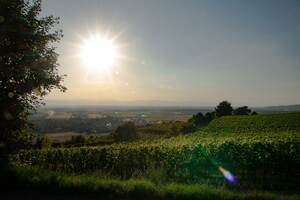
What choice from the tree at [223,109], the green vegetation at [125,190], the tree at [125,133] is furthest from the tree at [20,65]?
the tree at [223,109]

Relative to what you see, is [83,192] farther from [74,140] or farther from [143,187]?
[74,140]

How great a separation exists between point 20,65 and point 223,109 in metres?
109

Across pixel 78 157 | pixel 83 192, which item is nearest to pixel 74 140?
pixel 78 157


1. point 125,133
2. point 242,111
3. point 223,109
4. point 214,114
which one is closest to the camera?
point 125,133

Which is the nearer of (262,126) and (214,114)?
(262,126)

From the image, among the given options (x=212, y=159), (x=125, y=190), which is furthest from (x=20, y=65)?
(x=212, y=159)

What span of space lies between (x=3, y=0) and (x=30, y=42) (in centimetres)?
182

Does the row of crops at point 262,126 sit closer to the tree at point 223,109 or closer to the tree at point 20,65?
the tree at point 223,109

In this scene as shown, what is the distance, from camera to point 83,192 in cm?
843

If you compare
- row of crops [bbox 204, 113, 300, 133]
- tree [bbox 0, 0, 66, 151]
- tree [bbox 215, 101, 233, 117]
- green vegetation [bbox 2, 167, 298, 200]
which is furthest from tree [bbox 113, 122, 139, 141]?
green vegetation [bbox 2, 167, 298, 200]

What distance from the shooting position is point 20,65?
12383 mm

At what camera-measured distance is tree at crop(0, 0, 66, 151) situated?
12188 millimetres

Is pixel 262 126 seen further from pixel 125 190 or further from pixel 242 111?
pixel 242 111

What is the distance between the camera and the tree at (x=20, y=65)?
12188 mm
